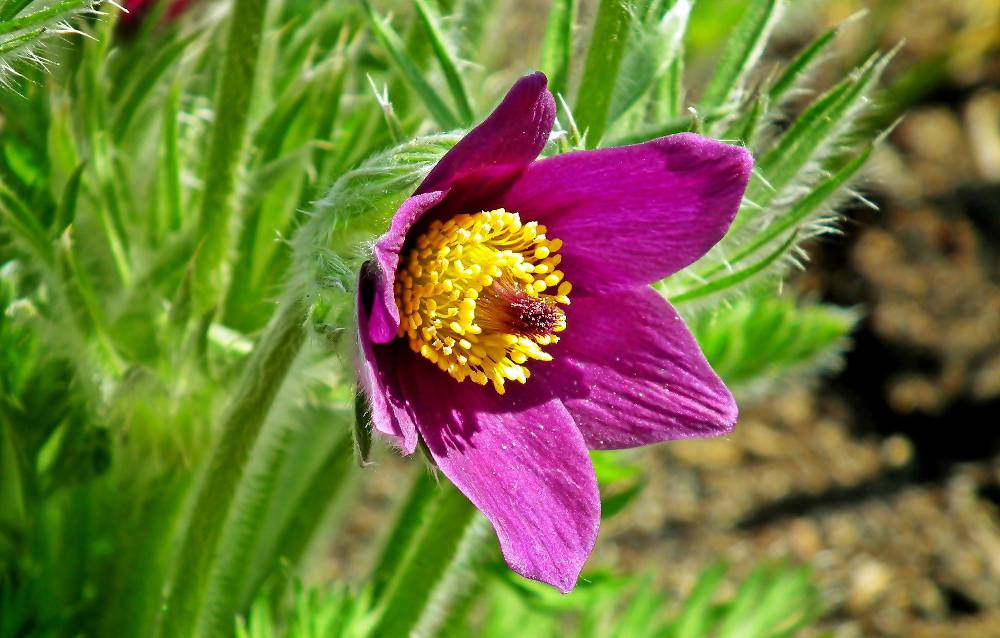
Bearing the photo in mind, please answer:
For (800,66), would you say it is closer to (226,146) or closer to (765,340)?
(765,340)

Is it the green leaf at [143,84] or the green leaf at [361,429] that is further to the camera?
the green leaf at [143,84]

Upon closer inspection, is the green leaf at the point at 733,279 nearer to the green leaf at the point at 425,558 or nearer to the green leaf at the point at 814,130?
the green leaf at the point at 814,130

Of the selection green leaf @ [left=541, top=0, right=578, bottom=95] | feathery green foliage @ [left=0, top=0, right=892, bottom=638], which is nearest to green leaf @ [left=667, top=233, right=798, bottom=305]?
feathery green foliage @ [left=0, top=0, right=892, bottom=638]

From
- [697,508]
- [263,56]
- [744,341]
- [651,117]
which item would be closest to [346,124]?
[263,56]

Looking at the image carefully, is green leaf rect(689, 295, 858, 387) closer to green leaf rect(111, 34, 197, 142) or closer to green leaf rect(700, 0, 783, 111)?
green leaf rect(700, 0, 783, 111)

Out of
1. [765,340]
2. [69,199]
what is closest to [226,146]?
[69,199]

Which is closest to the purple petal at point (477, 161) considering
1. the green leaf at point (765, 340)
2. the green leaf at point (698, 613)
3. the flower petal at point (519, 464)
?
the flower petal at point (519, 464)

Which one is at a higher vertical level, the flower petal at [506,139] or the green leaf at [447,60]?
the flower petal at [506,139]
